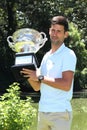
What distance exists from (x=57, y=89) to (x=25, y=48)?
605mm

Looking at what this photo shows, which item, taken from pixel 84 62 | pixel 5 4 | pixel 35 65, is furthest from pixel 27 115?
pixel 5 4

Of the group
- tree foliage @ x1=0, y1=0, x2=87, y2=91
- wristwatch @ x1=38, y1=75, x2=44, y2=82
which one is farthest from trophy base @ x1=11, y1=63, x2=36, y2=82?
tree foliage @ x1=0, y1=0, x2=87, y2=91

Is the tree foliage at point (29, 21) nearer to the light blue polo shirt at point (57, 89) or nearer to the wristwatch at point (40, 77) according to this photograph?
the light blue polo shirt at point (57, 89)

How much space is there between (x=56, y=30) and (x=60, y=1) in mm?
25951

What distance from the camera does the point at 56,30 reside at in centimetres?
364

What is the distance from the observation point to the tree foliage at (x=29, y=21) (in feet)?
86.6

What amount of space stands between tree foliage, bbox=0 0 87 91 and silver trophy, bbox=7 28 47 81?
71.0ft

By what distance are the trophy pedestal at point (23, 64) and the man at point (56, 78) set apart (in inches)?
2.1

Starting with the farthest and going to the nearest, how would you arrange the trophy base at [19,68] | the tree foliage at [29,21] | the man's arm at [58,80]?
the tree foliage at [29,21]
the trophy base at [19,68]
the man's arm at [58,80]

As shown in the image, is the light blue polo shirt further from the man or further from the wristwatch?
the wristwatch

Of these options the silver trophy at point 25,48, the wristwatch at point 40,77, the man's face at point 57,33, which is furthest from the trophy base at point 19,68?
the man's face at point 57,33

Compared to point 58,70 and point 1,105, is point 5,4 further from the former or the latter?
point 58,70

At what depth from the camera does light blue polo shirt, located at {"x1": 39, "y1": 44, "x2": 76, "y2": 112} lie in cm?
358

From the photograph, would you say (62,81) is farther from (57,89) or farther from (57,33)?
(57,33)
